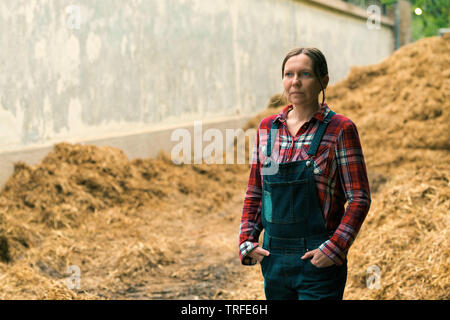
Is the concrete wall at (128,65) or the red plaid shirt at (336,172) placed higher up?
the concrete wall at (128,65)

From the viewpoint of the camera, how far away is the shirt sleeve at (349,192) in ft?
6.07

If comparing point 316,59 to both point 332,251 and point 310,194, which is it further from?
point 332,251

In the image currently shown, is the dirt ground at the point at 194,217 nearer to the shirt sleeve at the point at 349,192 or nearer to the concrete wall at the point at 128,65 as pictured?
the concrete wall at the point at 128,65

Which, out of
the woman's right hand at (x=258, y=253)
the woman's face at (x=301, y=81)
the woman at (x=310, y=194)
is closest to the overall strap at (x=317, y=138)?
the woman at (x=310, y=194)

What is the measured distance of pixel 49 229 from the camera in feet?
18.4

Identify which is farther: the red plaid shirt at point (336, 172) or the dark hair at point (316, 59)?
the dark hair at point (316, 59)

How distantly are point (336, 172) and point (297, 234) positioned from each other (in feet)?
0.86

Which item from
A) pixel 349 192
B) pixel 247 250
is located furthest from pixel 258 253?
pixel 349 192

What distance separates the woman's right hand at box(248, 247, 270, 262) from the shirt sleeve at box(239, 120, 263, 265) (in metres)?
0.02

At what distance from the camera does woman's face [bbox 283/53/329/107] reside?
196 cm

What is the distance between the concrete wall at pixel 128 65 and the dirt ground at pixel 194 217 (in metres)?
0.55

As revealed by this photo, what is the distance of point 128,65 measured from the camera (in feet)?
27.2
